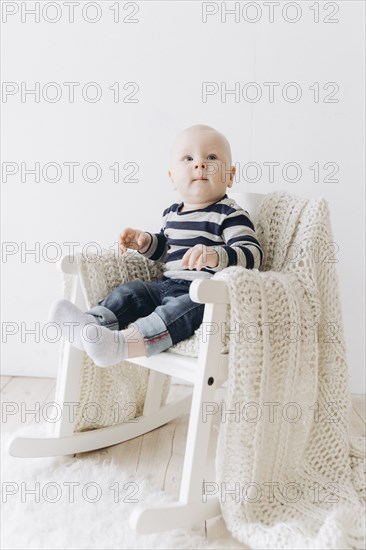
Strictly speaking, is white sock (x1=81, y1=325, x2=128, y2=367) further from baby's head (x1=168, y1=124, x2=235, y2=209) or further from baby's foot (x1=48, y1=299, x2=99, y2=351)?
baby's head (x1=168, y1=124, x2=235, y2=209)

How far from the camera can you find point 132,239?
133 centimetres

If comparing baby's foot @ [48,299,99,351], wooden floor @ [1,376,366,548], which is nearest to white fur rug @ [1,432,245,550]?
wooden floor @ [1,376,366,548]

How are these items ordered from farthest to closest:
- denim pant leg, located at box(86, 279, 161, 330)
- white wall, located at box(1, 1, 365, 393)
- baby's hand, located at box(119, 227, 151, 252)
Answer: white wall, located at box(1, 1, 365, 393) → baby's hand, located at box(119, 227, 151, 252) → denim pant leg, located at box(86, 279, 161, 330)

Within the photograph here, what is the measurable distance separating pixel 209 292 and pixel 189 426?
24 centimetres

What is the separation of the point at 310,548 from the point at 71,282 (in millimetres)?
710

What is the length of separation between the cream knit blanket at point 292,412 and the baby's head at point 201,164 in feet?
0.65

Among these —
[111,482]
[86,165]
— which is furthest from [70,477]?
[86,165]

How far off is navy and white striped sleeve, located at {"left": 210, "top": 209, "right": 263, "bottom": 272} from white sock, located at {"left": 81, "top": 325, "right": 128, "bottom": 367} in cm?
23

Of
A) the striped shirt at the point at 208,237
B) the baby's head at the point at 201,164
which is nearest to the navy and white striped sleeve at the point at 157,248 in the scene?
the striped shirt at the point at 208,237

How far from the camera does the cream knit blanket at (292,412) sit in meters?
0.99

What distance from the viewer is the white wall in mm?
1632

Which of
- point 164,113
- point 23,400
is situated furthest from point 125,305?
point 164,113

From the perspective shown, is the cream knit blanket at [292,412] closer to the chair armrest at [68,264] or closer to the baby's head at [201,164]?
the baby's head at [201,164]

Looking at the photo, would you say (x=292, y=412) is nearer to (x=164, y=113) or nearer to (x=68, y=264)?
(x=68, y=264)
